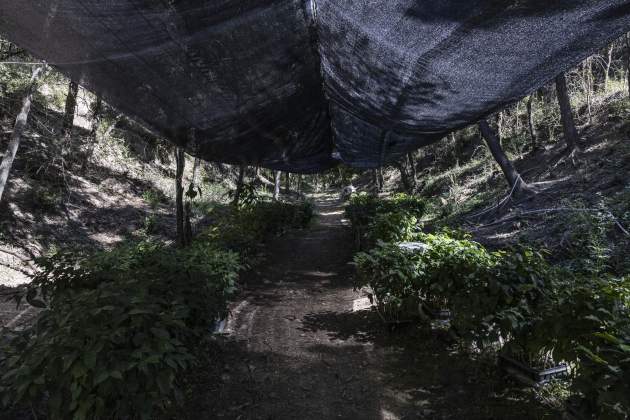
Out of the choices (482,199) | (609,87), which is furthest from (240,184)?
(609,87)

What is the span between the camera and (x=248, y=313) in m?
5.65

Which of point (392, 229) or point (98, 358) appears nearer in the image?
point (98, 358)

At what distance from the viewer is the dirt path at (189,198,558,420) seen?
3123mm

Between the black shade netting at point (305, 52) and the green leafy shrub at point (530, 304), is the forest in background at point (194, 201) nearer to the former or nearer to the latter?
the black shade netting at point (305, 52)

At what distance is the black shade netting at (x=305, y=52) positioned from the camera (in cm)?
199

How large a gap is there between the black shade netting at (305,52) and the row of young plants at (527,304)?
1.43m

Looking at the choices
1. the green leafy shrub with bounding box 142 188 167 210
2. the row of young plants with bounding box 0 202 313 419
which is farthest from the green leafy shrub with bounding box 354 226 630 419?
the green leafy shrub with bounding box 142 188 167 210

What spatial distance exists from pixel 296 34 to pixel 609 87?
17.3m

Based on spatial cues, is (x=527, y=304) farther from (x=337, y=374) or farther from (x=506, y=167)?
(x=506, y=167)

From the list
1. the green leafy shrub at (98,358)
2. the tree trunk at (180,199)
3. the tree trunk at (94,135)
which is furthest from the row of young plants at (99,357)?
the tree trunk at (94,135)

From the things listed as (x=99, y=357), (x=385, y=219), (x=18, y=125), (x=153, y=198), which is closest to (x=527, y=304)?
(x=99, y=357)

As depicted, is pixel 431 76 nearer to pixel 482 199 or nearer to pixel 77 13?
pixel 77 13

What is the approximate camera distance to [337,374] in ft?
12.5

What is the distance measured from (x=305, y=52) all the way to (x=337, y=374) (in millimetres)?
3070
